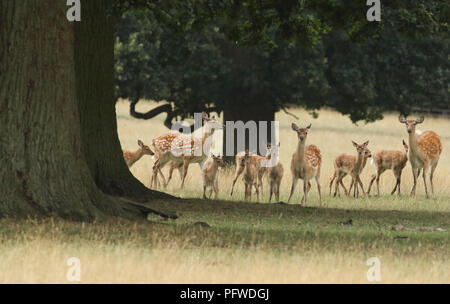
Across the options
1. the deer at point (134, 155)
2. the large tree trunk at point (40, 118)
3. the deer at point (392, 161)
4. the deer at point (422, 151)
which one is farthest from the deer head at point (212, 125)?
the large tree trunk at point (40, 118)

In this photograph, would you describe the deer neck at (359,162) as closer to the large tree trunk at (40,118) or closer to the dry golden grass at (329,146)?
the dry golden grass at (329,146)

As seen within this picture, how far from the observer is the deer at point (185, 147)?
21.3 metres

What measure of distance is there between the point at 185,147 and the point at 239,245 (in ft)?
30.8

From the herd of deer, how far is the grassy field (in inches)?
41.7

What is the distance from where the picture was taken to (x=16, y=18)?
13195 millimetres

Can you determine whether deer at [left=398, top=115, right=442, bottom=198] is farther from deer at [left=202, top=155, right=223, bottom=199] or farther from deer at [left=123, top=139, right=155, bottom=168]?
Result: deer at [left=123, top=139, right=155, bottom=168]

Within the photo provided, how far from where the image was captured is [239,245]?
1220 cm

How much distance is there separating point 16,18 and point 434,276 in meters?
6.32

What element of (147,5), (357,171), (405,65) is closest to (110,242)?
(147,5)

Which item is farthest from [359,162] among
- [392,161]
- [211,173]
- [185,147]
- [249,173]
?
[211,173]

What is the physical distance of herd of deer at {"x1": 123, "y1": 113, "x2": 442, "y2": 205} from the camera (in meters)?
19.4

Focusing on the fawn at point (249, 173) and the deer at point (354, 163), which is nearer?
the fawn at point (249, 173)

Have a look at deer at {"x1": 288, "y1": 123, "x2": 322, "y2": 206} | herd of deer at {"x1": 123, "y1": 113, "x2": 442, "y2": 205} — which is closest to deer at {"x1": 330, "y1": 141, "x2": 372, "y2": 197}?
herd of deer at {"x1": 123, "y1": 113, "x2": 442, "y2": 205}

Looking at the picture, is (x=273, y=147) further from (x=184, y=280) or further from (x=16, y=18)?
(x=184, y=280)
